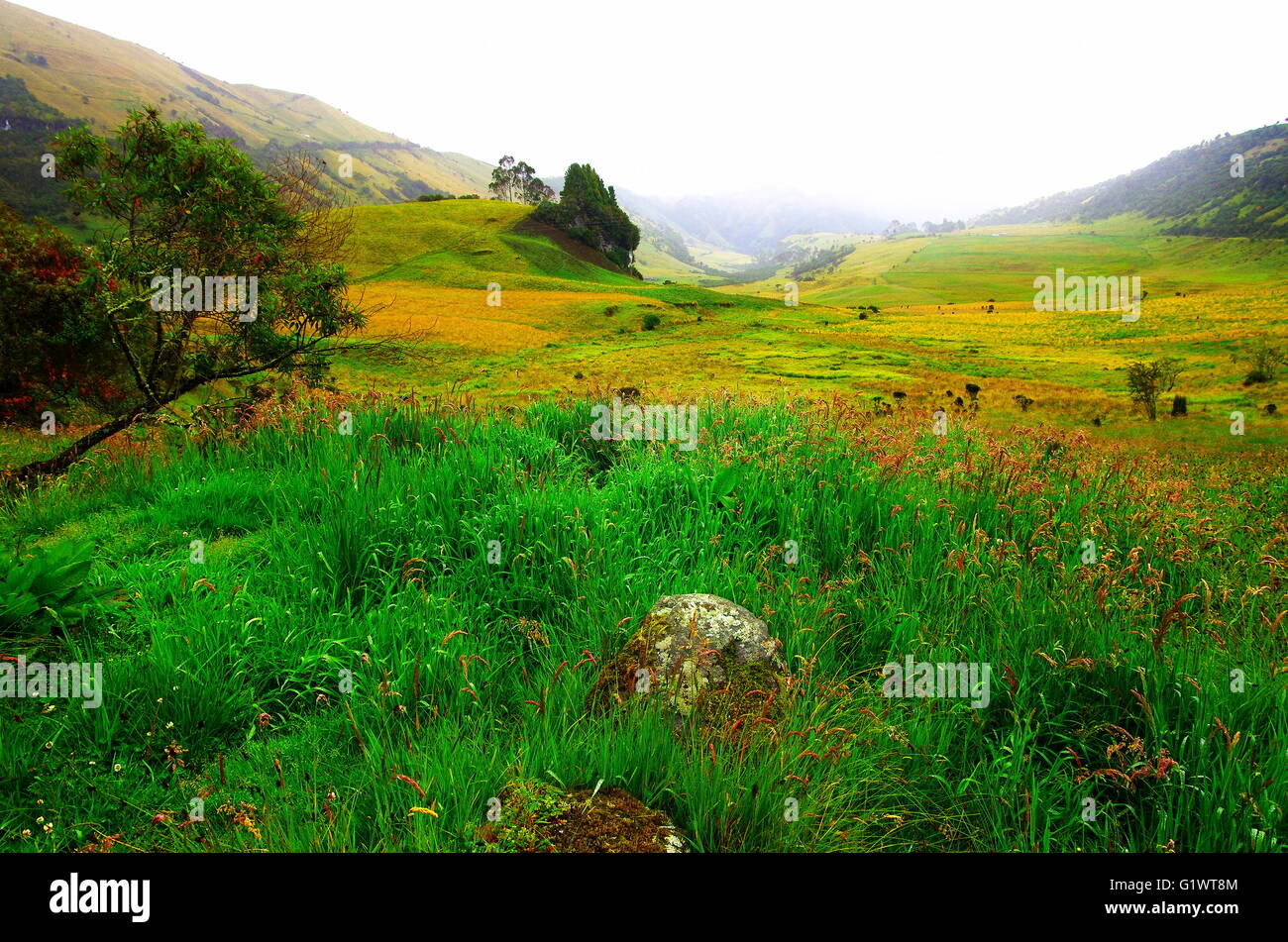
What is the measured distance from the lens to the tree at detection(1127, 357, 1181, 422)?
21812 millimetres

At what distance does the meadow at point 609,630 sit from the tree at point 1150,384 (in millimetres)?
16597

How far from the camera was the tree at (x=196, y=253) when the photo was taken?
10.5 meters

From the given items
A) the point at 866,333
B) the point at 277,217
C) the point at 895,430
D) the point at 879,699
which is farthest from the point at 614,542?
the point at 866,333

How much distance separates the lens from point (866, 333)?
5306 centimetres

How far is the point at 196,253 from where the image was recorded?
11234 mm

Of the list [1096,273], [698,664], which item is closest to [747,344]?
[698,664]

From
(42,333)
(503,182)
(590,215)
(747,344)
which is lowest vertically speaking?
(42,333)

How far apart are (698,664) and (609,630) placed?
0.68 m
